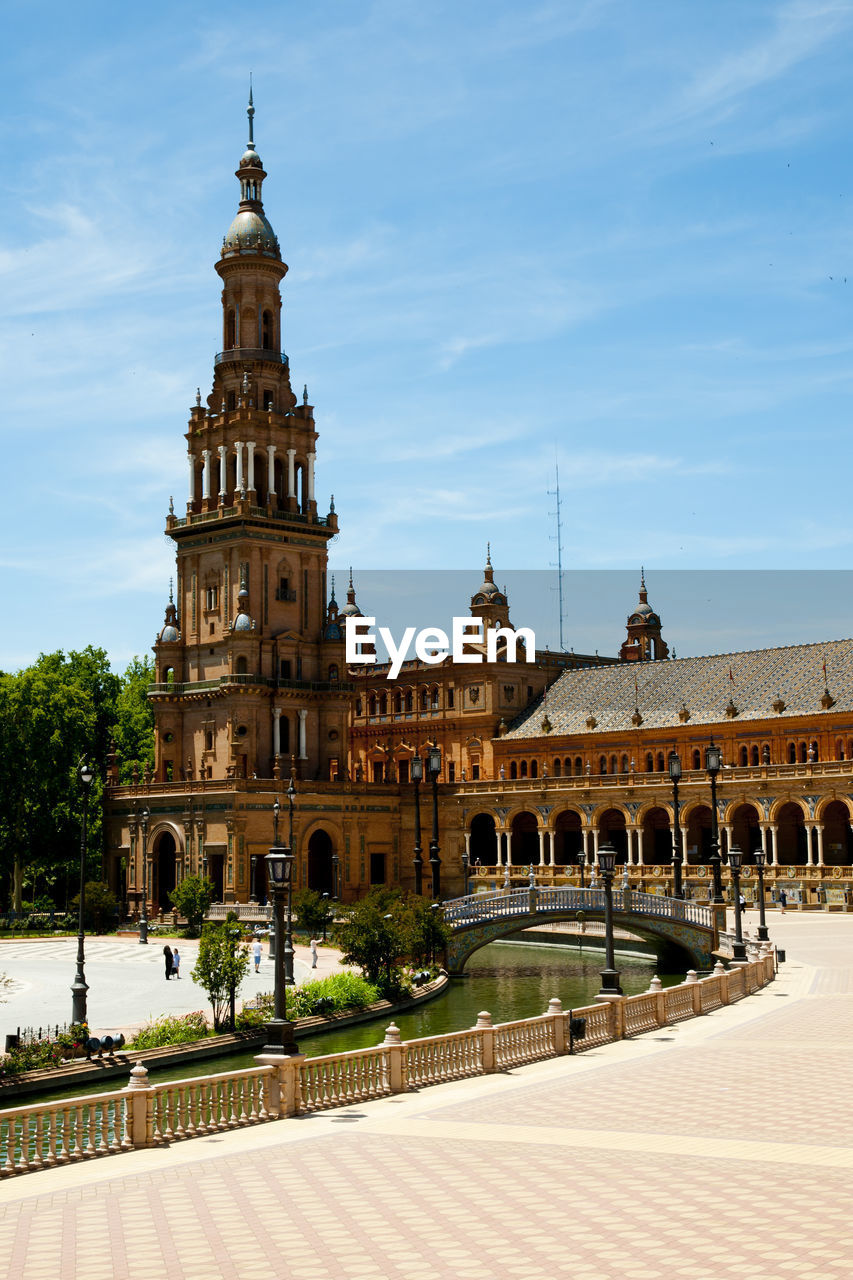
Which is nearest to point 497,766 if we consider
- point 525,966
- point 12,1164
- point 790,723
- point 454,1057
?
point 790,723

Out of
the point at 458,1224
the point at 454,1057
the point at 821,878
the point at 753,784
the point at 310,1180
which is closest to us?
the point at 458,1224

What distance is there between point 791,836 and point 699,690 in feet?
37.6

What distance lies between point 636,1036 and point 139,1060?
1159cm

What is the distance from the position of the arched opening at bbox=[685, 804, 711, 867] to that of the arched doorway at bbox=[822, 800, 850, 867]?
690 centimetres

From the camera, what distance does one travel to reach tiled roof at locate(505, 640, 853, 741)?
275ft

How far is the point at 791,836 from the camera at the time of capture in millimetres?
82625

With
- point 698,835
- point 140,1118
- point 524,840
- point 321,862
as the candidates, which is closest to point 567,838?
point 524,840

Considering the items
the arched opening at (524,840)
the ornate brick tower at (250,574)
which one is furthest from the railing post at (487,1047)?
the arched opening at (524,840)

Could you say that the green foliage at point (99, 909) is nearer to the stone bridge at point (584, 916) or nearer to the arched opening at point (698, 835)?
the stone bridge at point (584, 916)

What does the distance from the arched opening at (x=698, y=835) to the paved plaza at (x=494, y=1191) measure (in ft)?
191

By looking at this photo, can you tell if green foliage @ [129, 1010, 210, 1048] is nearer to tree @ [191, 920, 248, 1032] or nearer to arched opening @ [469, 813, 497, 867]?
tree @ [191, 920, 248, 1032]

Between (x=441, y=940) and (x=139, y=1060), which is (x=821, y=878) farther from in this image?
(x=139, y=1060)

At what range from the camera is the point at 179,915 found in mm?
81625

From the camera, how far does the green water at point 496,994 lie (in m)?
38.4
